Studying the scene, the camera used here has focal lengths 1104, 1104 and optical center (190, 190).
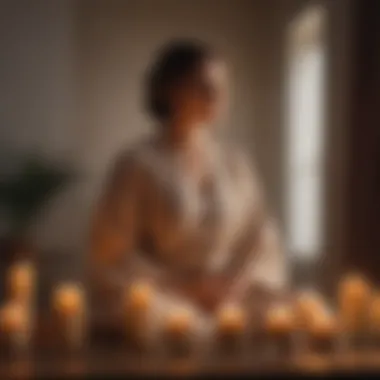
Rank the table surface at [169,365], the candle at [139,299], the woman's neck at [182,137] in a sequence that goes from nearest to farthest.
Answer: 1. the table surface at [169,365]
2. the candle at [139,299]
3. the woman's neck at [182,137]

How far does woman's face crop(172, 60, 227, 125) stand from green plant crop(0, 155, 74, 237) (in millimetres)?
1047

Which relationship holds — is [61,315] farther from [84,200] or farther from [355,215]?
[84,200]

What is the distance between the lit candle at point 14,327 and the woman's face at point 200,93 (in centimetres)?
59

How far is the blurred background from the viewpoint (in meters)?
3.17

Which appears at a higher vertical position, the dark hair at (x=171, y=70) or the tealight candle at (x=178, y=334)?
the dark hair at (x=171, y=70)

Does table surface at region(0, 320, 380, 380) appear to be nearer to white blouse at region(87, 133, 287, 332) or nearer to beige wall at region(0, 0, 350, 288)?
white blouse at region(87, 133, 287, 332)

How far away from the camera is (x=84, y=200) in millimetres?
3447

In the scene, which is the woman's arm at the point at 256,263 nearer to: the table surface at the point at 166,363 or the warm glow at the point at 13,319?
the table surface at the point at 166,363

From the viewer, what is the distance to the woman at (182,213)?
217cm

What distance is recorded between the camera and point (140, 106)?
354 cm

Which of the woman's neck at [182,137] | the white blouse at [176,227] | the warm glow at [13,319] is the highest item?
the woman's neck at [182,137]

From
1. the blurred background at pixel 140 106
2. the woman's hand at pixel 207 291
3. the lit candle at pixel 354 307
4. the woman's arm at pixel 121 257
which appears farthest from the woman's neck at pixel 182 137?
the blurred background at pixel 140 106

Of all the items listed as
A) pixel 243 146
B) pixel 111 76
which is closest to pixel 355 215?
pixel 243 146

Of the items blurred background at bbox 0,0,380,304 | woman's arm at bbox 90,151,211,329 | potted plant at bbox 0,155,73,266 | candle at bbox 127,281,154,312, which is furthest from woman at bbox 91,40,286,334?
potted plant at bbox 0,155,73,266
